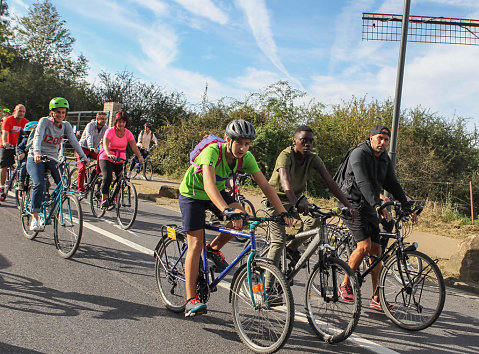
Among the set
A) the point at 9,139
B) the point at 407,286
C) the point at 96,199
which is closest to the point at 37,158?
the point at 96,199

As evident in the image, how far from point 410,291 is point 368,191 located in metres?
1.07

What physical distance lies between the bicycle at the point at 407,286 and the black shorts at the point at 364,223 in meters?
0.22

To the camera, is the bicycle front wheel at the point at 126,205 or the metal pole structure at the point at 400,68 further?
the metal pole structure at the point at 400,68

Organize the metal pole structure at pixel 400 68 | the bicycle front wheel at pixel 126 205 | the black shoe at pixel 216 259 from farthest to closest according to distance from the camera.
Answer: the metal pole structure at pixel 400 68, the bicycle front wheel at pixel 126 205, the black shoe at pixel 216 259

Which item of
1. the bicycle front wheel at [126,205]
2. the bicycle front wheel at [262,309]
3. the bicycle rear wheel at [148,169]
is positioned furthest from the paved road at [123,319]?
the bicycle rear wheel at [148,169]

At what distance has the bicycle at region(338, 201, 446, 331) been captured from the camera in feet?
13.7

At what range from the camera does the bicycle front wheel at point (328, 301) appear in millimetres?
3670

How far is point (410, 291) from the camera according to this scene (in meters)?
4.30

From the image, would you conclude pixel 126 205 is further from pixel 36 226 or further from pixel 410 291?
pixel 410 291

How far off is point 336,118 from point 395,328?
14.9 meters

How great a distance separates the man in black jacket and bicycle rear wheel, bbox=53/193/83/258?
3403mm

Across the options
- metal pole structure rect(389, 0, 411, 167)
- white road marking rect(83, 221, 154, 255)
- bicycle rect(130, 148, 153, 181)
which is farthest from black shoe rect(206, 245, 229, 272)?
bicycle rect(130, 148, 153, 181)

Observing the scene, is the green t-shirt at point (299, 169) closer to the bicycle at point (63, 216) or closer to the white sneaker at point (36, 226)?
the bicycle at point (63, 216)

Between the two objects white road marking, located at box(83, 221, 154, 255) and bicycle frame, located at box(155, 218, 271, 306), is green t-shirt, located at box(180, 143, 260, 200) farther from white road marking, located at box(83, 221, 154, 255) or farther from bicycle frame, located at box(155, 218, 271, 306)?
white road marking, located at box(83, 221, 154, 255)
